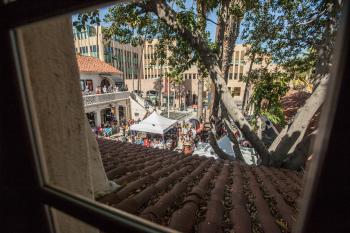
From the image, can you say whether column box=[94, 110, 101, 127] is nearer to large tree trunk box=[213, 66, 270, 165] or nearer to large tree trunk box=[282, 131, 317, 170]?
large tree trunk box=[213, 66, 270, 165]

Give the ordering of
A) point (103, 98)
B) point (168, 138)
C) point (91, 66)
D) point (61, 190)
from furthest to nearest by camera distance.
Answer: point (91, 66), point (103, 98), point (168, 138), point (61, 190)

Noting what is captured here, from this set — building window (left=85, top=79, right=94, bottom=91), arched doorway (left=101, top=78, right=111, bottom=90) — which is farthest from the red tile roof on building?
arched doorway (left=101, top=78, right=111, bottom=90)

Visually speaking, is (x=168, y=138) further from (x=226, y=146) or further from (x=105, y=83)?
(x=105, y=83)

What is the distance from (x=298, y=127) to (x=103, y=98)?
20562 mm

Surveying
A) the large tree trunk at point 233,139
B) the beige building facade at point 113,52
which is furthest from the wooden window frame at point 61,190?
the beige building facade at point 113,52

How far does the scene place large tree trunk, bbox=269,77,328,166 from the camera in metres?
4.47

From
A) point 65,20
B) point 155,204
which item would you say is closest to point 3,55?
point 65,20

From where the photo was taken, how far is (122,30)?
5.77 m

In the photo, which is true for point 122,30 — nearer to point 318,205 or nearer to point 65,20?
point 65,20

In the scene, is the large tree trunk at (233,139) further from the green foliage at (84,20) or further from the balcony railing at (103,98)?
the balcony railing at (103,98)

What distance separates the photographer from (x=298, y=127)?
4.70 metres

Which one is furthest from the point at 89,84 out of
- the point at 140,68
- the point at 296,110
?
the point at 296,110

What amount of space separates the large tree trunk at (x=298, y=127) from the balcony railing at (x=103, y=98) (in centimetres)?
1758

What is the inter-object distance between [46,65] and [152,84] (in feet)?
129
